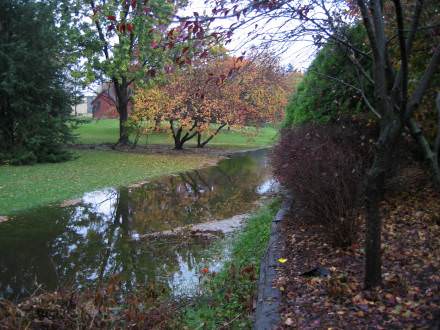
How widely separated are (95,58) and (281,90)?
510 inches

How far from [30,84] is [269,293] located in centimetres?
1907

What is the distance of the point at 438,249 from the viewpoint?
16.6 ft

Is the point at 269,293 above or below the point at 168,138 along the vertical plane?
above

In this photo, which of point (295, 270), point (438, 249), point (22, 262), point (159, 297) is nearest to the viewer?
point (438, 249)

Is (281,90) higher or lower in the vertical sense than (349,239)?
higher

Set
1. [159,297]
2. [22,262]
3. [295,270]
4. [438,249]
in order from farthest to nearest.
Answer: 1. [22,262]
2. [159,297]
3. [295,270]
4. [438,249]

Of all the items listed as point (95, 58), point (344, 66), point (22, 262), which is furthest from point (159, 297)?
point (95, 58)

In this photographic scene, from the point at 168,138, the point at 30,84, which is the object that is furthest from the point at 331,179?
the point at 168,138

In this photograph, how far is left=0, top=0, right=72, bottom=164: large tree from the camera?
20.5 meters

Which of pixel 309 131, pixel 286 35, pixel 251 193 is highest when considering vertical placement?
pixel 286 35

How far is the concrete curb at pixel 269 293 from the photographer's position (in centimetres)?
421

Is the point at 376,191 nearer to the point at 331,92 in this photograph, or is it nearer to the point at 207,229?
the point at 331,92

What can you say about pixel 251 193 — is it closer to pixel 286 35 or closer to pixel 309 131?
pixel 309 131

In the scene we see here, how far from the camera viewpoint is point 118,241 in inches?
372
